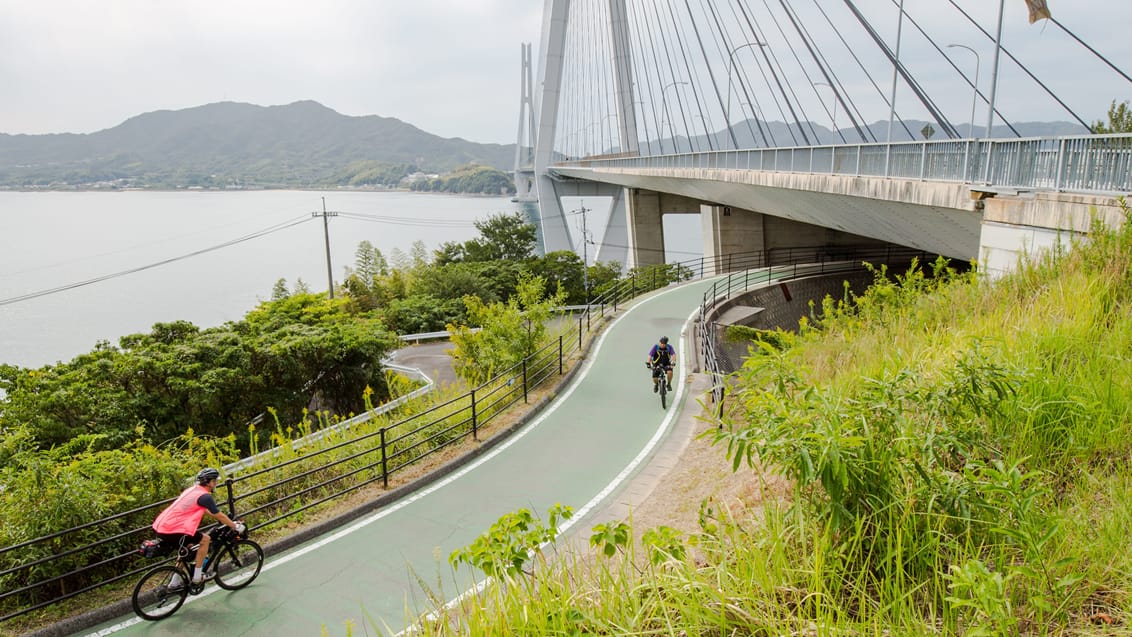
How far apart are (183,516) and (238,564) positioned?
3.12 ft

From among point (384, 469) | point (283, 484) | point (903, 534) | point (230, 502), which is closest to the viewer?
point (903, 534)

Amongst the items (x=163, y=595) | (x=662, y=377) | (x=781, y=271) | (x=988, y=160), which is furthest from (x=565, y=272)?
(x=163, y=595)

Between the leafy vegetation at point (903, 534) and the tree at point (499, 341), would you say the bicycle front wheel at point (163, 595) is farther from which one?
the tree at point (499, 341)

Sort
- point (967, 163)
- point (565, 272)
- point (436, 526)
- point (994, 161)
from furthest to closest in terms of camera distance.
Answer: point (565, 272), point (967, 163), point (994, 161), point (436, 526)

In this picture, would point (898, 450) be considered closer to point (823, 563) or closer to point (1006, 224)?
point (823, 563)

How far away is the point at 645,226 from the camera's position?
49375 millimetres

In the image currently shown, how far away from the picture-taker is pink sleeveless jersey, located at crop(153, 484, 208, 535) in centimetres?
565

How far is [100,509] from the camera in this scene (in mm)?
5949

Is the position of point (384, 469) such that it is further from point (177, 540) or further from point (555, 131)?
point (555, 131)

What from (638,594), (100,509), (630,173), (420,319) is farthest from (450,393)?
(630,173)

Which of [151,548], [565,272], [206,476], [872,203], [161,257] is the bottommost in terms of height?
[161,257]

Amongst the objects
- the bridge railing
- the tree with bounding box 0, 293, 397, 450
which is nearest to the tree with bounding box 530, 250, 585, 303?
the tree with bounding box 0, 293, 397, 450

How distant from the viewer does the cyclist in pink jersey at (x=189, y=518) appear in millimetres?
5664

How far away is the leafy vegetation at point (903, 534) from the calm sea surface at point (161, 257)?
146 ft
